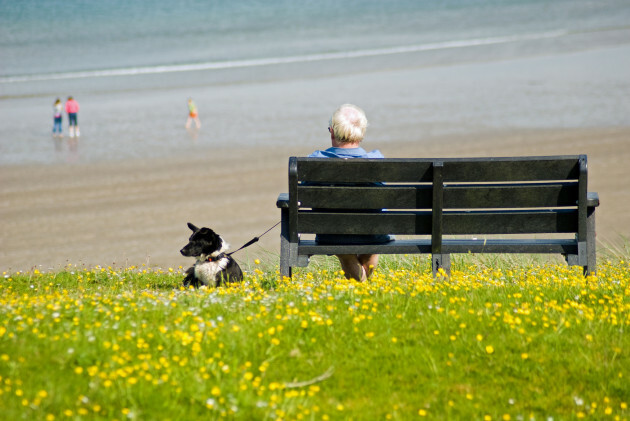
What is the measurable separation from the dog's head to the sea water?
12199 mm

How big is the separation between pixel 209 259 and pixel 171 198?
8136mm

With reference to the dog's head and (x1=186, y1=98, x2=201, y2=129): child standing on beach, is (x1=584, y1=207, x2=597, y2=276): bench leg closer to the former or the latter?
the dog's head

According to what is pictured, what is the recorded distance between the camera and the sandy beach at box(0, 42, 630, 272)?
12062mm

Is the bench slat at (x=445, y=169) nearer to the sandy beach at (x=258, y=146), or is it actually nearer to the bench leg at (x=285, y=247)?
the bench leg at (x=285, y=247)

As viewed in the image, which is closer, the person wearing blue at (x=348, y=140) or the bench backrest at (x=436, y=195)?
the bench backrest at (x=436, y=195)

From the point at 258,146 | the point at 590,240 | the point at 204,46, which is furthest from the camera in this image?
the point at 204,46

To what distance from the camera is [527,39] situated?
41844mm

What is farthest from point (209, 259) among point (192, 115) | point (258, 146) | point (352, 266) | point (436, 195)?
point (192, 115)

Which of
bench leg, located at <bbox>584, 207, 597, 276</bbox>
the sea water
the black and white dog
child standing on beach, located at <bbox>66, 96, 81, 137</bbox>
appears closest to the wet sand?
the sea water

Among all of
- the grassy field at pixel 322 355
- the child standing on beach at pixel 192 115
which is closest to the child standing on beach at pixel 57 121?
the child standing on beach at pixel 192 115

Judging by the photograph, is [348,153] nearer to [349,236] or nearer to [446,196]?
[349,236]

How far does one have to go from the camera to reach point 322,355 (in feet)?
13.6

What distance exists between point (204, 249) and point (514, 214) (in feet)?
8.69

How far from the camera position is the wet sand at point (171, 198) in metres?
11.4
